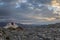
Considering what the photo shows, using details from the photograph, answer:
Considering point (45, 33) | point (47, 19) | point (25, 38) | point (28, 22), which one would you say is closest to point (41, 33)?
point (45, 33)

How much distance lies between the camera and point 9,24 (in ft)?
27.4

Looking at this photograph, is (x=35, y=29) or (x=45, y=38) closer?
(x=45, y=38)

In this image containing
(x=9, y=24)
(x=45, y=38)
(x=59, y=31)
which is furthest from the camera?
(x=9, y=24)

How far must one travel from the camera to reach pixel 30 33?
24.7 feet

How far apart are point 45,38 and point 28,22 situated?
1.55 meters

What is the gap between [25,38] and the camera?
7.27 meters

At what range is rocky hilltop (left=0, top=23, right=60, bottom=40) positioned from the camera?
7.27 meters

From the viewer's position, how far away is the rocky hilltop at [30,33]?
7266 mm

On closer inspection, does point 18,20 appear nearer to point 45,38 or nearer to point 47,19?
point 47,19

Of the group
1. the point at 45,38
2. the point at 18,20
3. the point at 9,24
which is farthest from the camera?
the point at 18,20

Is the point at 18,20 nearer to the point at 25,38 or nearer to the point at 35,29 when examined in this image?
the point at 35,29

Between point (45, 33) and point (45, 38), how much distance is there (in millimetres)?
387

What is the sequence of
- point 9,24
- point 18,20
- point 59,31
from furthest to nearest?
point 18,20 < point 9,24 < point 59,31

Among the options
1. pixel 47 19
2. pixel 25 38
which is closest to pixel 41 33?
pixel 25 38
